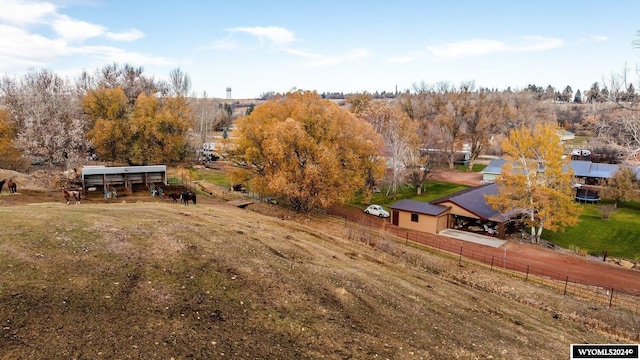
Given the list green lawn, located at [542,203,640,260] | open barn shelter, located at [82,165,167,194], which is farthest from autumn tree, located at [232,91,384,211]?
green lawn, located at [542,203,640,260]

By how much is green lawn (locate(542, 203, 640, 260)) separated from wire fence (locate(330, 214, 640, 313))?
1086 cm

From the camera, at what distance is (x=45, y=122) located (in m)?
48.3

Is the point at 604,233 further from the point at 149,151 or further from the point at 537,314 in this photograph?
the point at 149,151

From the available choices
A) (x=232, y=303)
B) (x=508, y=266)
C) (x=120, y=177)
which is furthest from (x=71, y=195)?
(x=508, y=266)

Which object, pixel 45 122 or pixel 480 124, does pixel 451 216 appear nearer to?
pixel 480 124

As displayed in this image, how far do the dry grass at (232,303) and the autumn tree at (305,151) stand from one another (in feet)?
49.4

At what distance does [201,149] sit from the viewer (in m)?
82.4

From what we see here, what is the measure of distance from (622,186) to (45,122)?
7638 cm

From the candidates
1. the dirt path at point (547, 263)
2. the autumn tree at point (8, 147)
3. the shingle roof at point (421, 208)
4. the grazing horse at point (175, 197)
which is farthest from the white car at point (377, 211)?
the autumn tree at point (8, 147)

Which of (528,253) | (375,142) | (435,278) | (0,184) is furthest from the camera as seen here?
(375,142)

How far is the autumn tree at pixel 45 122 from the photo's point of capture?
47.0 meters

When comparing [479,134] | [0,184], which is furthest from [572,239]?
[0,184]

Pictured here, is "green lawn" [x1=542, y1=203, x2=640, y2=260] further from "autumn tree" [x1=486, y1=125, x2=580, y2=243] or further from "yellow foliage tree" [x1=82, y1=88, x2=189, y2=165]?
"yellow foliage tree" [x1=82, y1=88, x2=189, y2=165]

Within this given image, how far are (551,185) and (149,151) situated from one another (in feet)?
176
